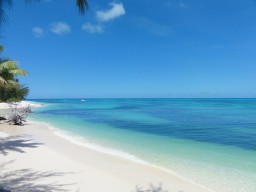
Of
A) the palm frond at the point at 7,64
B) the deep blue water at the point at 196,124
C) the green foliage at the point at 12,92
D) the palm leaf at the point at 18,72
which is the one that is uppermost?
the palm frond at the point at 7,64

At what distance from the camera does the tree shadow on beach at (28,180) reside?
669 cm

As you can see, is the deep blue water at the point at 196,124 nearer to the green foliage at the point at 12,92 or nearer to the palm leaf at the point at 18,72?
the green foliage at the point at 12,92

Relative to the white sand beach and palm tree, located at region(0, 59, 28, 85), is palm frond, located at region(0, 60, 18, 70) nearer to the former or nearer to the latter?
palm tree, located at region(0, 59, 28, 85)

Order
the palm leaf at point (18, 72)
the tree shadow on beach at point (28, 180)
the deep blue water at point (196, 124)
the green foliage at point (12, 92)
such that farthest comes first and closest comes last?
1. the green foliage at point (12, 92)
2. the palm leaf at point (18, 72)
3. the deep blue water at point (196, 124)
4. the tree shadow on beach at point (28, 180)

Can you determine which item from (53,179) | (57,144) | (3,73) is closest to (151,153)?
(57,144)

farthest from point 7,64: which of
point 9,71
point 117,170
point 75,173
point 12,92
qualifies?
point 117,170

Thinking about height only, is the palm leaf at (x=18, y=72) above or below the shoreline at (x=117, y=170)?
above

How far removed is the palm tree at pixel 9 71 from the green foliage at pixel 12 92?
0.69 metres

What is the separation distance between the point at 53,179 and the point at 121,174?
2125mm

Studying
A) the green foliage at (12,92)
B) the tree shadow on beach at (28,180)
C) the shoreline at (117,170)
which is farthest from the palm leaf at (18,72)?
the tree shadow on beach at (28,180)

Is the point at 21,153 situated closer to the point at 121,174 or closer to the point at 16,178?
the point at 16,178

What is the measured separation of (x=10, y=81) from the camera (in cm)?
2117

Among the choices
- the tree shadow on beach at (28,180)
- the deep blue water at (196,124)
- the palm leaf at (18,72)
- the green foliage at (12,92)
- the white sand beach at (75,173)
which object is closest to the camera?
the tree shadow on beach at (28,180)

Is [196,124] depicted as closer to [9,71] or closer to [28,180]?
[9,71]
